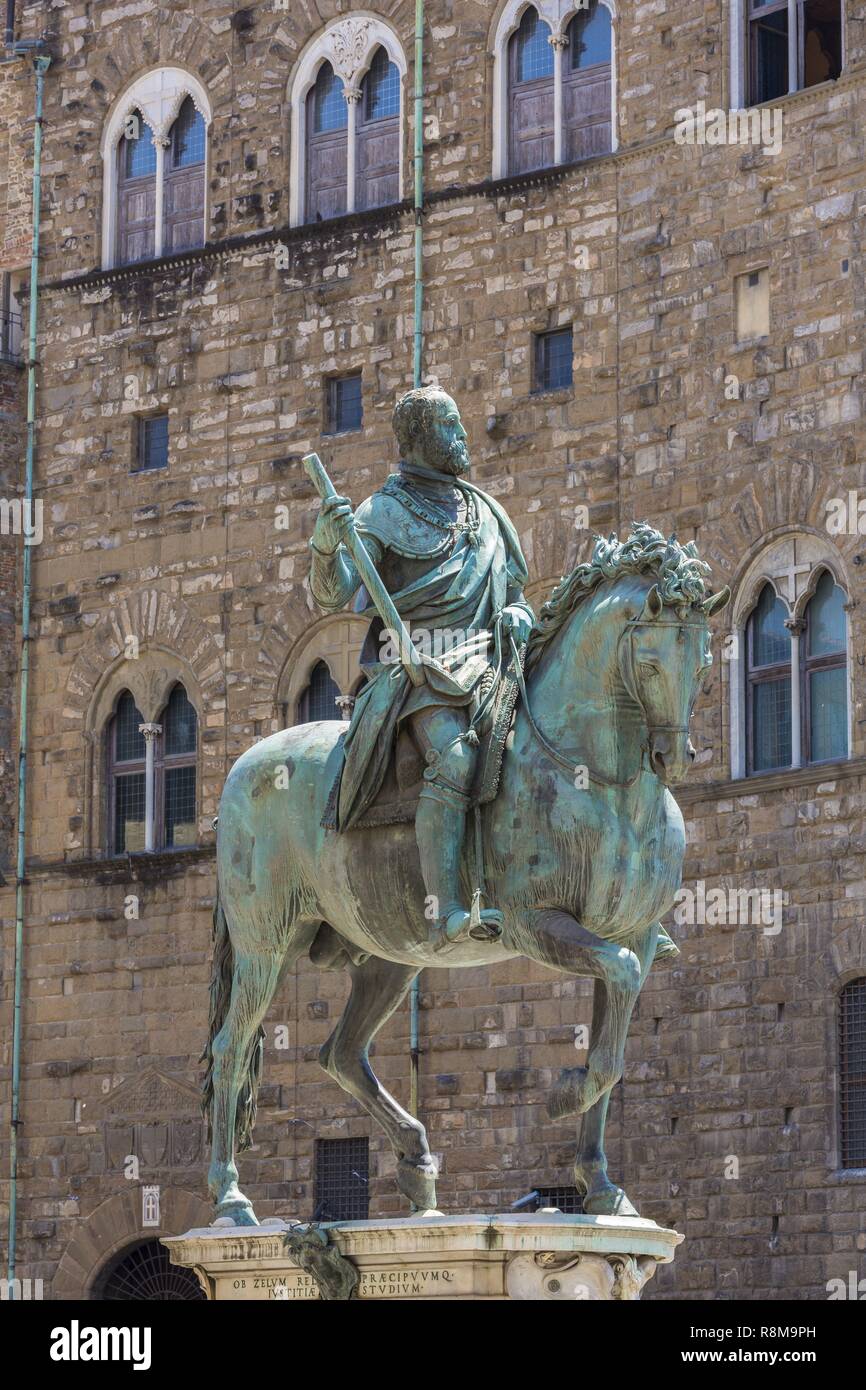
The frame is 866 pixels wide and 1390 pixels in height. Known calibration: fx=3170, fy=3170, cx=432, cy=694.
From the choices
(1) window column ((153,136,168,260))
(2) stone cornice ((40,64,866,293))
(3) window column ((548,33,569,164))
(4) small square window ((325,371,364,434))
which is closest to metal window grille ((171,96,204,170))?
(1) window column ((153,136,168,260))

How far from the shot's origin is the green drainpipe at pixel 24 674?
100 feet

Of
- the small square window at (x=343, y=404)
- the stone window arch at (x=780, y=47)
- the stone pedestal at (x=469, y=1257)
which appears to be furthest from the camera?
the small square window at (x=343, y=404)

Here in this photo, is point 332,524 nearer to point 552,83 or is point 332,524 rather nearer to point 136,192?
point 552,83

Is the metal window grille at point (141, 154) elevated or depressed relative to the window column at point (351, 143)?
elevated

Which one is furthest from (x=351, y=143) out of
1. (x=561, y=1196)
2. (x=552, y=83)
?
(x=561, y=1196)

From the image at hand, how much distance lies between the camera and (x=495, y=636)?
1477 cm

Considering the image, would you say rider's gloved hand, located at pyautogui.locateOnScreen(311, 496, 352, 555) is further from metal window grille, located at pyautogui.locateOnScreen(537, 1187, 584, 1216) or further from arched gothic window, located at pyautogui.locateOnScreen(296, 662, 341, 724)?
arched gothic window, located at pyautogui.locateOnScreen(296, 662, 341, 724)

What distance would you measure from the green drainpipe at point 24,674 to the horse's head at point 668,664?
56.6 feet

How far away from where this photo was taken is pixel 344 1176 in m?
28.5

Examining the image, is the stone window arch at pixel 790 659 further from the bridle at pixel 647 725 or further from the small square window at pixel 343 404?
the bridle at pixel 647 725

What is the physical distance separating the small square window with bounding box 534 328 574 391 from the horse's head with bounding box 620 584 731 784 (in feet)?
47.8

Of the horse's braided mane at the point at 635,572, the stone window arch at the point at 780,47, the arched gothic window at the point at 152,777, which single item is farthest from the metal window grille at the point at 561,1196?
the horse's braided mane at the point at 635,572

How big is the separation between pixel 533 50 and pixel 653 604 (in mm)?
16370

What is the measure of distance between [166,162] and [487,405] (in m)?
5.27
